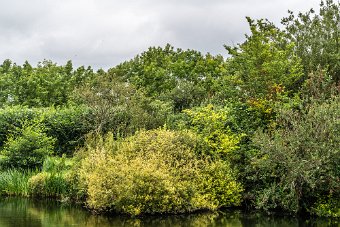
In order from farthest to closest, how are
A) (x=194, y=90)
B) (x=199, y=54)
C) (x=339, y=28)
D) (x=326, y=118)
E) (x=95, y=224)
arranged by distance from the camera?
(x=199, y=54) < (x=194, y=90) < (x=339, y=28) < (x=326, y=118) < (x=95, y=224)

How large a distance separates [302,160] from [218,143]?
149 inches

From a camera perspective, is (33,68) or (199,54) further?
(33,68)

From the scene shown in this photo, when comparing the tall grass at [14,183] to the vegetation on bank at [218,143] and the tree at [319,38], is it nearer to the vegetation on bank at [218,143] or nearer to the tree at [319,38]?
the vegetation on bank at [218,143]

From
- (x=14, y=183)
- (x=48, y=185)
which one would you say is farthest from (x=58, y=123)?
(x=48, y=185)

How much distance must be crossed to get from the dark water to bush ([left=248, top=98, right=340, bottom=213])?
0.87m

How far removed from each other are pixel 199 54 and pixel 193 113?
74.9 feet

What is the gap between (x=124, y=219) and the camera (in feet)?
57.2

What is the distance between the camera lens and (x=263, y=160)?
61.8 ft

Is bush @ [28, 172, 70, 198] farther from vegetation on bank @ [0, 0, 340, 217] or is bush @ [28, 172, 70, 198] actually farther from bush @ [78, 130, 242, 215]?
bush @ [78, 130, 242, 215]

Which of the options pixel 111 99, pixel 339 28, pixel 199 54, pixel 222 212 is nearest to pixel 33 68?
pixel 199 54

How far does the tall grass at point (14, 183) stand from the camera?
2233 centimetres

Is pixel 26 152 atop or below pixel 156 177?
atop

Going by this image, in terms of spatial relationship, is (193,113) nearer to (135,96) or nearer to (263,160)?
(263,160)

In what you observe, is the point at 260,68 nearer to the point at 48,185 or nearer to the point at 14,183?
the point at 48,185
